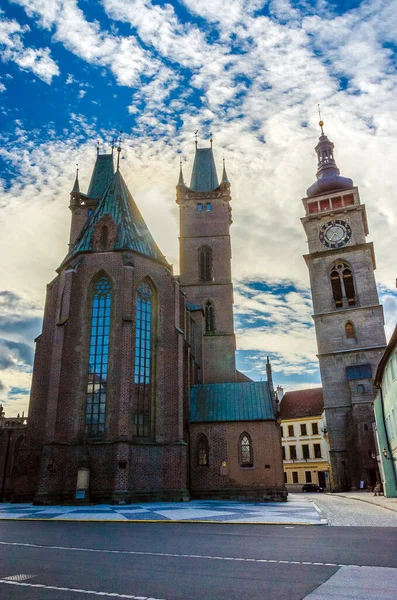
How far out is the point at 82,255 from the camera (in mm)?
30828

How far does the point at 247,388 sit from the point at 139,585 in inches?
1127

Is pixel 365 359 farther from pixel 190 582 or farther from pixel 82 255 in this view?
pixel 190 582

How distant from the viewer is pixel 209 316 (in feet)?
147

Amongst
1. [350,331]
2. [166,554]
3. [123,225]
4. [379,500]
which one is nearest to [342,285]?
[350,331]

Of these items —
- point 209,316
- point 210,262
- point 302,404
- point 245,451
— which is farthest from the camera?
point 302,404

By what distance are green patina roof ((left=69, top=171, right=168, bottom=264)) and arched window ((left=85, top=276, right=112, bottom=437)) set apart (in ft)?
9.86

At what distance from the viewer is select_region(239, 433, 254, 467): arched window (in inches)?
1179

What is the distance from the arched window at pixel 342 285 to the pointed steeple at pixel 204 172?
55.7ft

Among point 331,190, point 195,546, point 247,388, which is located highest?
point 331,190

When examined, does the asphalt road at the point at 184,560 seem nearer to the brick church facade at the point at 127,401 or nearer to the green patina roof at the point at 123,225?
the brick church facade at the point at 127,401

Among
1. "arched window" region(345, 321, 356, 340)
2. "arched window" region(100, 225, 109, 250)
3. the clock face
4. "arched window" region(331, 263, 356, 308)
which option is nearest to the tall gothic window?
"arched window" region(100, 225, 109, 250)

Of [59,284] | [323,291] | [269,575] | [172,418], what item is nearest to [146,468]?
[172,418]

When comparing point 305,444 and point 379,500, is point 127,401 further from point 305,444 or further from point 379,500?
point 305,444

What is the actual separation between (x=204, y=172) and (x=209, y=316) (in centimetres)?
1872
